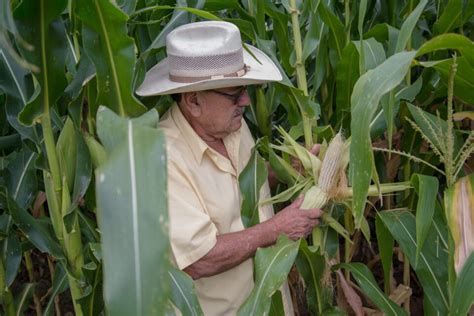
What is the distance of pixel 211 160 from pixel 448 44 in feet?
2.35

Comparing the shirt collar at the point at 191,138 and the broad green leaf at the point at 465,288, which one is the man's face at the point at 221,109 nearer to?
the shirt collar at the point at 191,138

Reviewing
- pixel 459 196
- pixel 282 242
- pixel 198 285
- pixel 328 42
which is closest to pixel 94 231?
pixel 198 285

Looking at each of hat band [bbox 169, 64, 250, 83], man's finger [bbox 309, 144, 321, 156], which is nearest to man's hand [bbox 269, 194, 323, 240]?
man's finger [bbox 309, 144, 321, 156]

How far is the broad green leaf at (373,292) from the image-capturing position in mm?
1822

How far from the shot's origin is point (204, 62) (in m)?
1.65

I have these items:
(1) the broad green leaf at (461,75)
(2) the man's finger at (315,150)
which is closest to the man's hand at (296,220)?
(2) the man's finger at (315,150)

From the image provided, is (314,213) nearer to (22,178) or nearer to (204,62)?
(204,62)

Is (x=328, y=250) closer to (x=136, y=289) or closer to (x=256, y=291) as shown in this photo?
(x=256, y=291)

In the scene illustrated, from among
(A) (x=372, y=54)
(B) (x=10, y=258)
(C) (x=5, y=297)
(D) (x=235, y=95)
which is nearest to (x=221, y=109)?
(D) (x=235, y=95)

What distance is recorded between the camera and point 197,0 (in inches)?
70.2

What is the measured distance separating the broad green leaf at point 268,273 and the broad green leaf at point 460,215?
1.11 feet

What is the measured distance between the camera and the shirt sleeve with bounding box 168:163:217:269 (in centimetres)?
166

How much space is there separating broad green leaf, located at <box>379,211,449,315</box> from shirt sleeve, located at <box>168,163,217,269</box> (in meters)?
0.43

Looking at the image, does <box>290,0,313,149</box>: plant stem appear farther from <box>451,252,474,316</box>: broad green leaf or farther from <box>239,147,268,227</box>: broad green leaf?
<box>451,252,474,316</box>: broad green leaf
